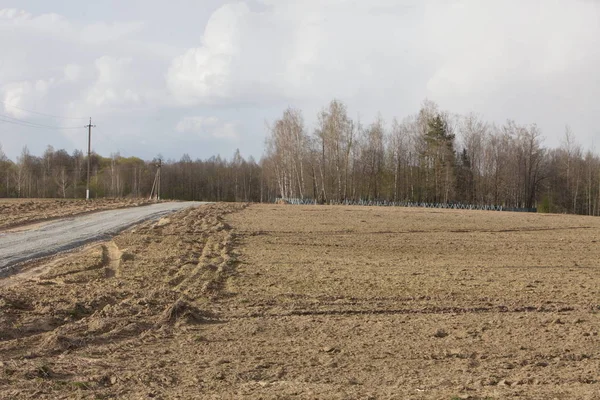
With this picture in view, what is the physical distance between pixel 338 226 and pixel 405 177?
53906mm

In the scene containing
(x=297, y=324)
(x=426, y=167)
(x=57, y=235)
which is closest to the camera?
(x=297, y=324)

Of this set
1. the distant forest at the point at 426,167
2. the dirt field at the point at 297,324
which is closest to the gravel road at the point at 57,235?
the dirt field at the point at 297,324

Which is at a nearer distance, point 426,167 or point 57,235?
point 57,235

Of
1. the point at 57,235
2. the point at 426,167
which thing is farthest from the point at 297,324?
the point at 426,167

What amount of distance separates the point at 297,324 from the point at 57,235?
15047 millimetres

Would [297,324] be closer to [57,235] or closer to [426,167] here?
[57,235]

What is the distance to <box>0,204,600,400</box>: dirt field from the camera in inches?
247

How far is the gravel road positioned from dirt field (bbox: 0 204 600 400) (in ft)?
3.58

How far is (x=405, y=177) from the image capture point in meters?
81.9

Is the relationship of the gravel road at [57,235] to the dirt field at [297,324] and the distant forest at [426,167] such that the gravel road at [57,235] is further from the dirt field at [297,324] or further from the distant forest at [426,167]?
the distant forest at [426,167]

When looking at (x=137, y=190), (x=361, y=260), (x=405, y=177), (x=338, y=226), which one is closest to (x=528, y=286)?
(x=361, y=260)

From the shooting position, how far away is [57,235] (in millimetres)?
21641

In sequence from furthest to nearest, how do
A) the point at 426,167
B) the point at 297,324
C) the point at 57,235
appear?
the point at 426,167, the point at 57,235, the point at 297,324

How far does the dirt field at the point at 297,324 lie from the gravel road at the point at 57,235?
1090 mm
